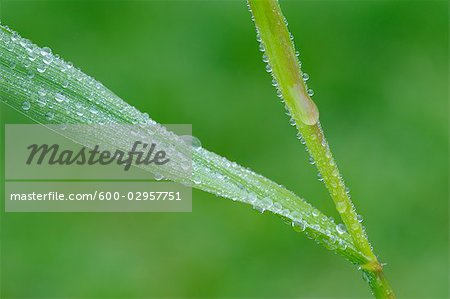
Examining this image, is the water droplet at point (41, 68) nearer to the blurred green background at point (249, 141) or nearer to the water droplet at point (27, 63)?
the water droplet at point (27, 63)

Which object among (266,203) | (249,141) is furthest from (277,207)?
(249,141)

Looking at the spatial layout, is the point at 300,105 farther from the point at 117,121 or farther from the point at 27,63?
the point at 27,63

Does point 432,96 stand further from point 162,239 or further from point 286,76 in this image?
point 286,76

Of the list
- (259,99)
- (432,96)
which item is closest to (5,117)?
(259,99)
